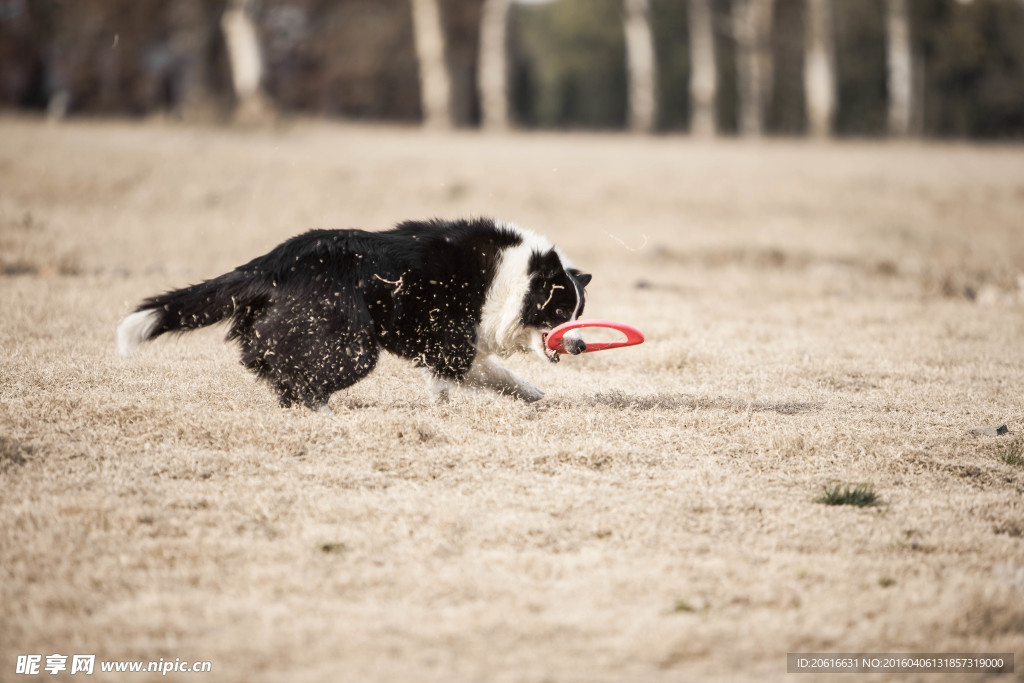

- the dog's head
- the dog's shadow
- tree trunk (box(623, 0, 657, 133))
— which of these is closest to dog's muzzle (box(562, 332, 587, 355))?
the dog's head

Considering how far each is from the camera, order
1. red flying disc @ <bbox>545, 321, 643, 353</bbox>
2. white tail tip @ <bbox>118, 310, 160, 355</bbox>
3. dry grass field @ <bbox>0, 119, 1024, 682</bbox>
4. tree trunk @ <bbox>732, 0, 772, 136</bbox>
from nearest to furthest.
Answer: dry grass field @ <bbox>0, 119, 1024, 682</bbox> < white tail tip @ <bbox>118, 310, 160, 355</bbox> < red flying disc @ <bbox>545, 321, 643, 353</bbox> < tree trunk @ <bbox>732, 0, 772, 136</bbox>

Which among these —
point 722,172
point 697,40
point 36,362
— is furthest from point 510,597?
point 697,40

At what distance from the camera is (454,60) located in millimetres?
25250

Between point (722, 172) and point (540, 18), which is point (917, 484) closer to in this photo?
point (722, 172)

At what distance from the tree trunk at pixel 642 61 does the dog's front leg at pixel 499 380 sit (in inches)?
777

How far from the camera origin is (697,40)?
24500mm

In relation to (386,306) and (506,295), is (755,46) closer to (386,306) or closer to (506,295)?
(506,295)

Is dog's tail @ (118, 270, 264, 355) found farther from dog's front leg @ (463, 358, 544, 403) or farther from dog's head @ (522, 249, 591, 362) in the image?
dog's head @ (522, 249, 591, 362)

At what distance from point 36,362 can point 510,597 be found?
13.9ft

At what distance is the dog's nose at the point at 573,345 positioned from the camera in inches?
217

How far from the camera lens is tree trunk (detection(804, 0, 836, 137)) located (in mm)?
22984

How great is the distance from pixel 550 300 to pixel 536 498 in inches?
66.7

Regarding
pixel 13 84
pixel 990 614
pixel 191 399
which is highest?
pixel 13 84

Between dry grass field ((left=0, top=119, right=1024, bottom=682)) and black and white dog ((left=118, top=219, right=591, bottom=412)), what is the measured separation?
280 mm
